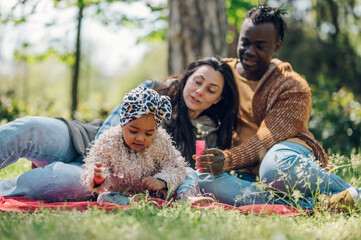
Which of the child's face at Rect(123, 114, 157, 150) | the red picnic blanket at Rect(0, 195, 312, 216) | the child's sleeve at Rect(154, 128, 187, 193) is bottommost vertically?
the red picnic blanket at Rect(0, 195, 312, 216)

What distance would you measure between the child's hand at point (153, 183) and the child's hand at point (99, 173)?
30 centimetres

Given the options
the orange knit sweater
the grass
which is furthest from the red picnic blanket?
the orange knit sweater

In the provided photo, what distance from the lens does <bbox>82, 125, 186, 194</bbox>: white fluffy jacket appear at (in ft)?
8.71

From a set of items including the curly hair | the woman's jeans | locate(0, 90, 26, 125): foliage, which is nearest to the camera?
the woman's jeans

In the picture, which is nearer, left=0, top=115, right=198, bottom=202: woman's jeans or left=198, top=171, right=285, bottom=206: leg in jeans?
left=0, top=115, right=198, bottom=202: woman's jeans

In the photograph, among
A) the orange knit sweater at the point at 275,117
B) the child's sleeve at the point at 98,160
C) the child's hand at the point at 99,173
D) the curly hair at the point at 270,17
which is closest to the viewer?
the child's hand at the point at 99,173

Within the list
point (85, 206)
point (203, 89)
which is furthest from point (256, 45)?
point (85, 206)

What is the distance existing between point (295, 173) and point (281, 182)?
15cm

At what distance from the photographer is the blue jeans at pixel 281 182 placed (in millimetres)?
2721

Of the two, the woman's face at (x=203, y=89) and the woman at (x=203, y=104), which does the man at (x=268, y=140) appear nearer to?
the woman at (x=203, y=104)

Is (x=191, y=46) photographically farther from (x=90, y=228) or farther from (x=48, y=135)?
(x=90, y=228)

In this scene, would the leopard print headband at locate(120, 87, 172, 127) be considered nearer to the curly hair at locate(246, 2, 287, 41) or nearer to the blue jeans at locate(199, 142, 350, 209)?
the blue jeans at locate(199, 142, 350, 209)

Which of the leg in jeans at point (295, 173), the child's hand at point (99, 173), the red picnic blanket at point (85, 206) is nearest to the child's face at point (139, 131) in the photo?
the child's hand at point (99, 173)

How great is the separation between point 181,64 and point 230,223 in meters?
3.54
